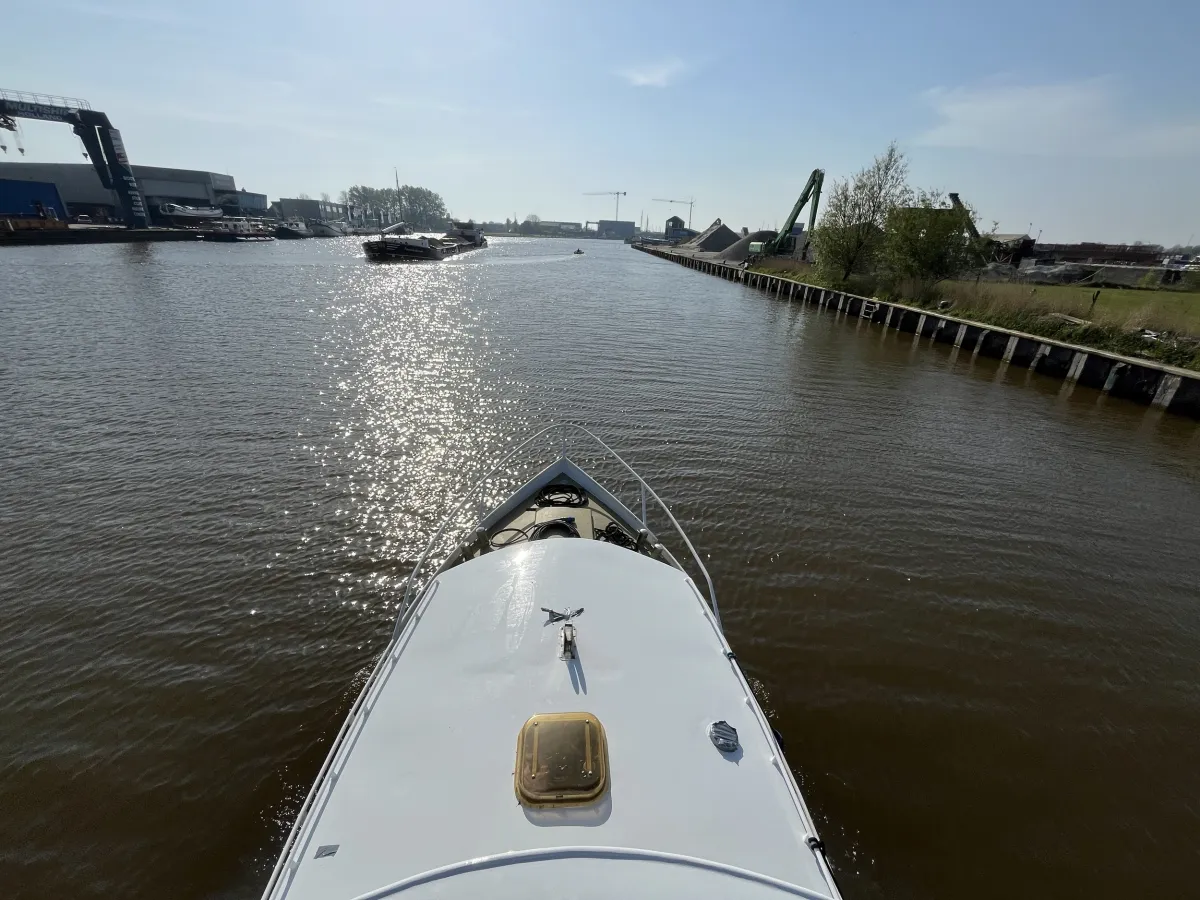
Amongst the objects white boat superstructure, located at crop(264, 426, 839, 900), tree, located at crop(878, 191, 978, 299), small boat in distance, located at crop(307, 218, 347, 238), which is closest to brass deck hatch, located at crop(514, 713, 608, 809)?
white boat superstructure, located at crop(264, 426, 839, 900)

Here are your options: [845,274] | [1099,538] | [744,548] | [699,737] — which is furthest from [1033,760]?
[845,274]

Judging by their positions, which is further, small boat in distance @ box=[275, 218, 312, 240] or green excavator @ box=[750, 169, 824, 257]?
small boat in distance @ box=[275, 218, 312, 240]

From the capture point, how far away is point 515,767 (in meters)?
3.63

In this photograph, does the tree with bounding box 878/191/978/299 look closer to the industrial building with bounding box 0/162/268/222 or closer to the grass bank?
the grass bank

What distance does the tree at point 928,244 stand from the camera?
1374 inches

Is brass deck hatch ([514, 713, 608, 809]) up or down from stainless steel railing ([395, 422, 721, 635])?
up

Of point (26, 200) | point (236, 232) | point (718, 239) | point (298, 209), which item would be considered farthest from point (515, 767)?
point (298, 209)

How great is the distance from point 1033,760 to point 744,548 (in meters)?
4.81

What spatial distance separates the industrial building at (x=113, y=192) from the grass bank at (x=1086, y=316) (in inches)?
5213

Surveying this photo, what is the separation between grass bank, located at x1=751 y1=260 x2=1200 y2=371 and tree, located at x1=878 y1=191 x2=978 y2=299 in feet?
3.75

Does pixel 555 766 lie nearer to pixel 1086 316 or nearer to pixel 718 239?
pixel 1086 316

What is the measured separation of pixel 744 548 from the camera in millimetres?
9953

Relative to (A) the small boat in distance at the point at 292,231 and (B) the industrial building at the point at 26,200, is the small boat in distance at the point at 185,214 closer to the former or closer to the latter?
(A) the small boat in distance at the point at 292,231

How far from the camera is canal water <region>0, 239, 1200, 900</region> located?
5582mm
